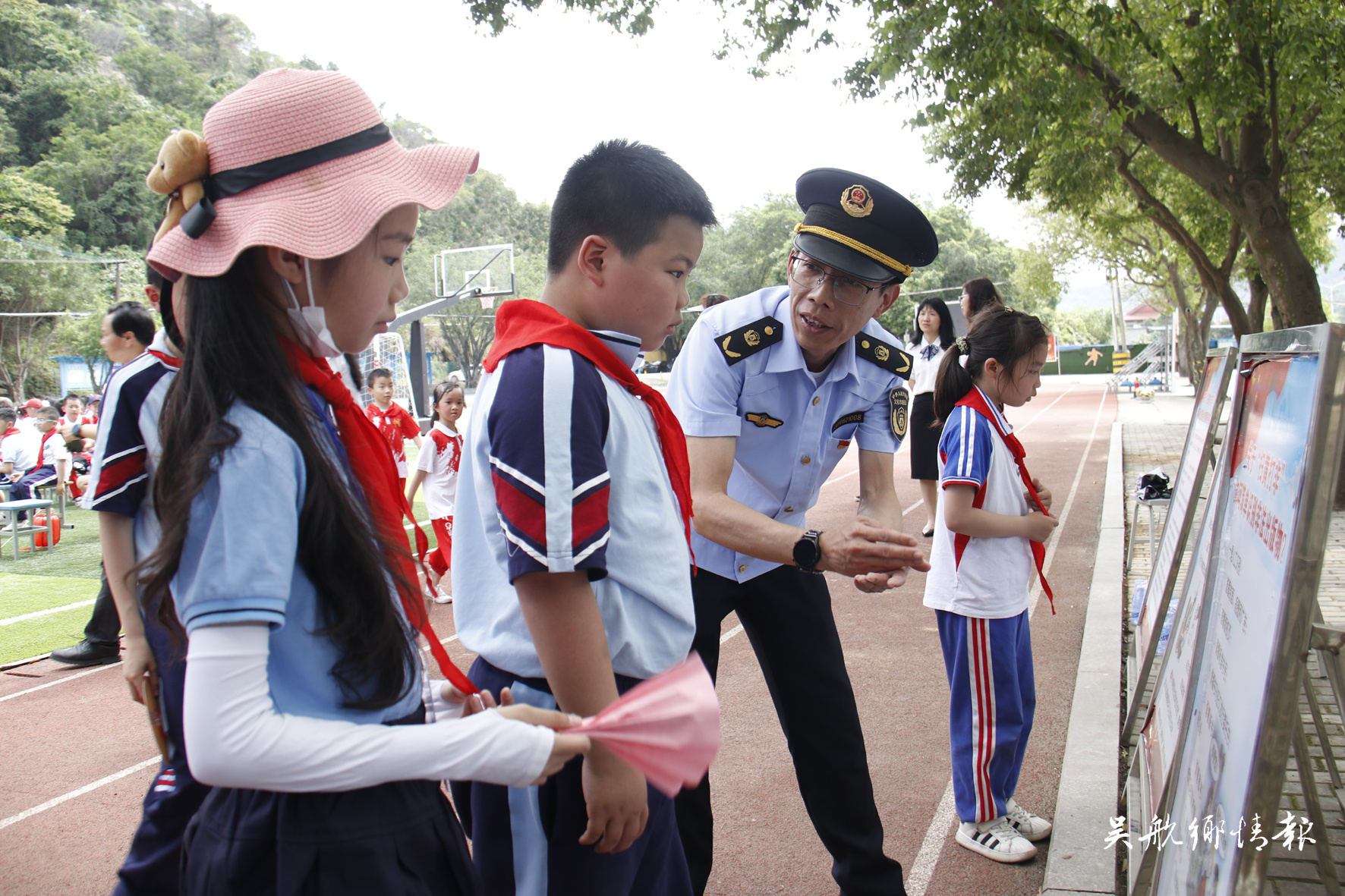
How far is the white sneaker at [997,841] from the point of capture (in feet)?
10.3

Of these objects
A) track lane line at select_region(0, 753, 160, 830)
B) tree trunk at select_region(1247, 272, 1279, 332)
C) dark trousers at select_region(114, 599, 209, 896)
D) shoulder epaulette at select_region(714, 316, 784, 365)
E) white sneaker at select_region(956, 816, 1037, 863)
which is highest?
tree trunk at select_region(1247, 272, 1279, 332)

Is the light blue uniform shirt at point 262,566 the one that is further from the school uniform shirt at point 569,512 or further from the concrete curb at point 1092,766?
the concrete curb at point 1092,766

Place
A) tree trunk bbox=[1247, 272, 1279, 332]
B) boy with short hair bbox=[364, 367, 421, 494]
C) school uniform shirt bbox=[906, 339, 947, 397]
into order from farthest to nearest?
tree trunk bbox=[1247, 272, 1279, 332] → boy with short hair bbox=[364, 367, 421, 494] → school uniform shirt bbox=[906, 339, 947, 397]

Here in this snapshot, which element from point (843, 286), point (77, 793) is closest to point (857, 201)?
point (843, 286)

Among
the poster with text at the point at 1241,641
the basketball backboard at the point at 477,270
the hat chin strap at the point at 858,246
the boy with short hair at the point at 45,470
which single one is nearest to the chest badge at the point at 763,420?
the hat chin strap at the point at 858,246

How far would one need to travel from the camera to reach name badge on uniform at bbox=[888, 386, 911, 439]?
279cm

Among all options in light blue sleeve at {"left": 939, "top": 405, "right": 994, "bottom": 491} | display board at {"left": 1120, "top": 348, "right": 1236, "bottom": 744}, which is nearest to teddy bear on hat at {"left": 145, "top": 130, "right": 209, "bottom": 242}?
light blue sleeve at {"left": 939, "top": 405, "right": 994, "bottom": 491}

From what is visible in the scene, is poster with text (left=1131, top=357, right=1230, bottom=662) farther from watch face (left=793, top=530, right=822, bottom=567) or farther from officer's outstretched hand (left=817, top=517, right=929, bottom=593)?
watch face (left=793, top=530, right=822, bottom=567)

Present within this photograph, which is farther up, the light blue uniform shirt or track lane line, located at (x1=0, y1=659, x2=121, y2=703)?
the light blue uniform shirt

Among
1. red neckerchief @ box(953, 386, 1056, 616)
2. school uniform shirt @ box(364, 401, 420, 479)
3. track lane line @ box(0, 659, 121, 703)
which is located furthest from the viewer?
school uniform shirt @ box(364, 401, 420, 479)

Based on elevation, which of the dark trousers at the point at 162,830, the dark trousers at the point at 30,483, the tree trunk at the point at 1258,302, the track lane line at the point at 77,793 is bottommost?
the track lane line at the point at 77,793

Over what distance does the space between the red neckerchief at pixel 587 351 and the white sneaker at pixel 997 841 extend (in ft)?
7.23

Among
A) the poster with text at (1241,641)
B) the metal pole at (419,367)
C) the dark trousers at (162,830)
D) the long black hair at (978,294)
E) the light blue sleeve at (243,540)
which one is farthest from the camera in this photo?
the metal pole at (419,367)

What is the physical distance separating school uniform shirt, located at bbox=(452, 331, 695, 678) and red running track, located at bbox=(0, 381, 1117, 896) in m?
1.97
